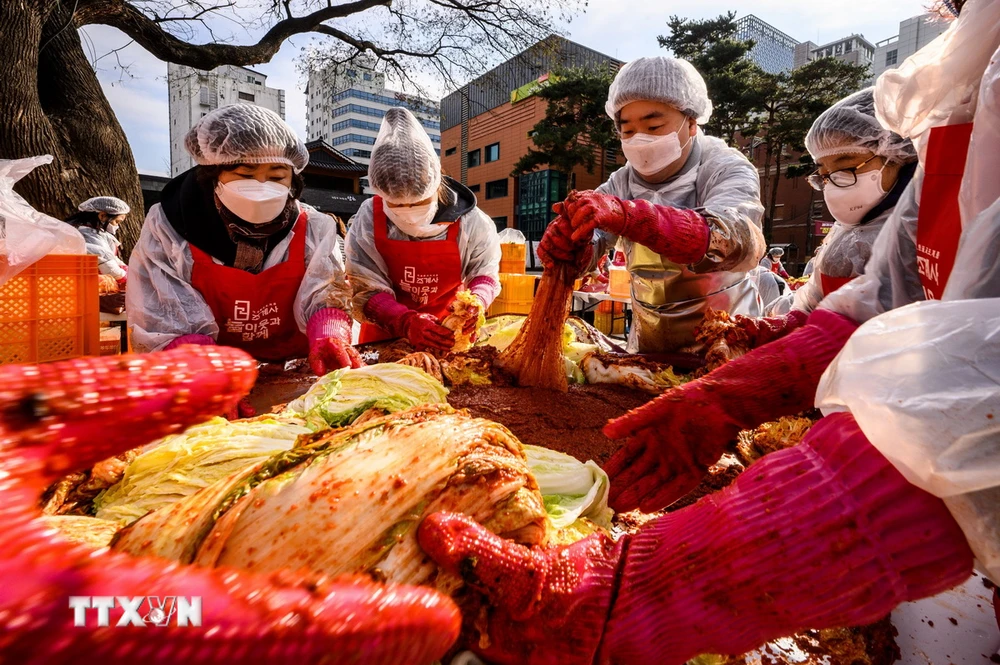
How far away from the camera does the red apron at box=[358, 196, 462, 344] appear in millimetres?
3773

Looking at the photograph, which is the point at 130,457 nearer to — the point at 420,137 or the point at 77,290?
the point at 77,290

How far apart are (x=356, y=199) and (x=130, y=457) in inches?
973

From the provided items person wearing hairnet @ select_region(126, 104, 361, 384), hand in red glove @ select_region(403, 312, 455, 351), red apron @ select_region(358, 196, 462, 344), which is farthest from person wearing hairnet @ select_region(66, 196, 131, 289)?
hand in red glove @ select_region(403, 312, 455, 351)

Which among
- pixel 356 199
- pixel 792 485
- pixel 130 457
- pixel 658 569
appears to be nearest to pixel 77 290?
pixel 130 457

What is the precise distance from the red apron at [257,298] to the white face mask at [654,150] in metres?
2.20

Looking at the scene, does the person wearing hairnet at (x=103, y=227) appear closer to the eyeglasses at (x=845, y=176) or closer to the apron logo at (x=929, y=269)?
the eyeglasses at (x=845, y=176)

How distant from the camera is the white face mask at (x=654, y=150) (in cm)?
292

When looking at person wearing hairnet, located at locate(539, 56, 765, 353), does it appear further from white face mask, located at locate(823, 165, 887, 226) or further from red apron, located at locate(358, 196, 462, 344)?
red apron, located at locate(358, 196, 462, 344)

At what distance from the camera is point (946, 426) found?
696 millimetres

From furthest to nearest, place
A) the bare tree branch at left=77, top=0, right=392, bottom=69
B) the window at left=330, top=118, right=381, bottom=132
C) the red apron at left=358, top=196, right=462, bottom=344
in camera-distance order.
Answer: the window at left=330, top=118, right=381, bottom=132 < the bare tree branch at left=77, top=0, right=392, bottom=69 < the red apron at left=358, top=196, right=462, bottom=344

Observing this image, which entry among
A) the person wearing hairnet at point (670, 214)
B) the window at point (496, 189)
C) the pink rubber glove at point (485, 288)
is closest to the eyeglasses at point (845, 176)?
the person wearing hairnet at point (670, 214)

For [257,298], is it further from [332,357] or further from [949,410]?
[949,410]

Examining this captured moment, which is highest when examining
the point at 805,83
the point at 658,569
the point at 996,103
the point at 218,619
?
the point at 805,83

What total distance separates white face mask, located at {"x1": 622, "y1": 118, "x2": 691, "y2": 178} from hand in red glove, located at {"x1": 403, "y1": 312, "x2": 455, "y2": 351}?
160cm
